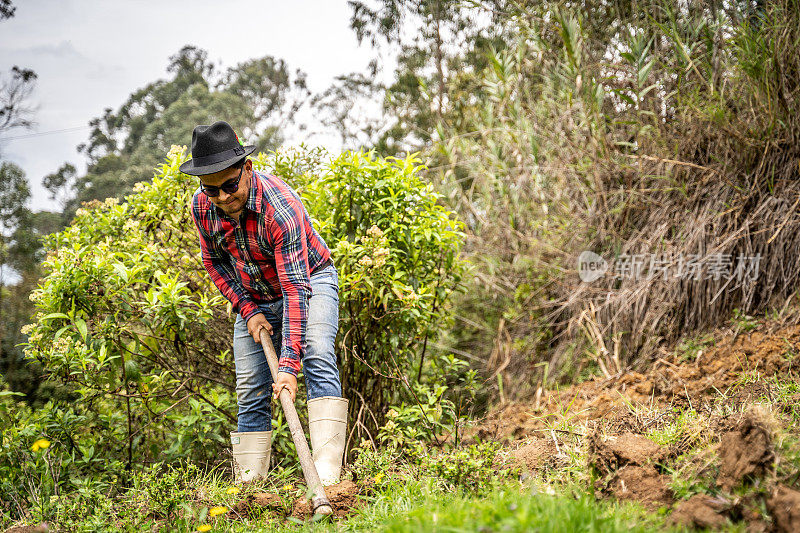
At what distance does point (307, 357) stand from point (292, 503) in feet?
2.38

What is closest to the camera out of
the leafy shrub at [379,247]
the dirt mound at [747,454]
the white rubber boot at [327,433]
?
the dirt mound at [747,454]

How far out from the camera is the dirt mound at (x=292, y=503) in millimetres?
2611

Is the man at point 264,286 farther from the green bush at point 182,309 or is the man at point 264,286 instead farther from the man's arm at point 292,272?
the green bush at point 182,309

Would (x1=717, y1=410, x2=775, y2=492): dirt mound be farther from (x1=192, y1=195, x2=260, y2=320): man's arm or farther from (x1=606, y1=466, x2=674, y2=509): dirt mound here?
(x1=192, y1=195, x2=260, y2=320): man's arm

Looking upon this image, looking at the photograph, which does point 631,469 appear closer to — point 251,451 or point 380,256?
point 380,256

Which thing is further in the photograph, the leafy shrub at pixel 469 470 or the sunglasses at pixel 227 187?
the sunglasses at pixel 227 187

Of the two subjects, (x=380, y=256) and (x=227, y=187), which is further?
(x=380, y=256)

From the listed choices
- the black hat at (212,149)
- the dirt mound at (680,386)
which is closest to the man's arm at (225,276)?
the black hat at (212,149)

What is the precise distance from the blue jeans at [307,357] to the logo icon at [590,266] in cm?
290

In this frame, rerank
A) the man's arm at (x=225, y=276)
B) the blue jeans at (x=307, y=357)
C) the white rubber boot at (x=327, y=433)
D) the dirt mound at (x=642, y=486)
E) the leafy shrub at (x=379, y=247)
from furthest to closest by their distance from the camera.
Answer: the leafy shrub at (x=379, y=247)
the man's arm at (x=225, y=276)
the blue jeans at (x=307, y=357)
the white rubber boot at (x=327, y=433)
the dirt mound at (x=642, y=486)

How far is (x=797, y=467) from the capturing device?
1894mm

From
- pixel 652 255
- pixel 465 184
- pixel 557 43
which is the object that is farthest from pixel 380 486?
pixel 465 184

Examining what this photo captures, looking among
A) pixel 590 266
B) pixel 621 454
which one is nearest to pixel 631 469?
pixel 621 454

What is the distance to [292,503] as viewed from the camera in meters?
2.70
